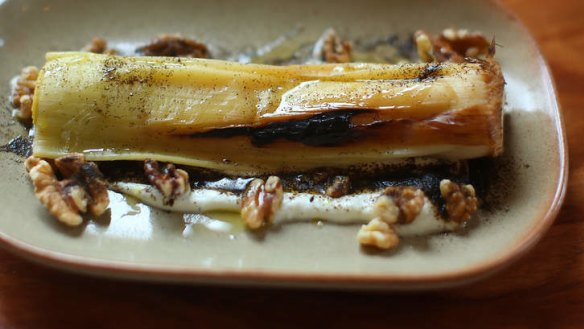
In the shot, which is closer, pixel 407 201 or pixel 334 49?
pixel 407 201

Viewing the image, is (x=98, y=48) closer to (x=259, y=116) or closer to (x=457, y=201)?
(x=259, y=116)

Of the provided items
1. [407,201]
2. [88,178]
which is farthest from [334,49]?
[88,178]

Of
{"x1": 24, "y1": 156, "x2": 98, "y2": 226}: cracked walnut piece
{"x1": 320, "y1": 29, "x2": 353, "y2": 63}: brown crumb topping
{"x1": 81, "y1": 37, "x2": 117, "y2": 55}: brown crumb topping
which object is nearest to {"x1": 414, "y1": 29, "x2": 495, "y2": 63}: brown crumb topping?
{"x1": 320, "y1": 29, "x2": 353, "y2": 63}: brown crumb topping

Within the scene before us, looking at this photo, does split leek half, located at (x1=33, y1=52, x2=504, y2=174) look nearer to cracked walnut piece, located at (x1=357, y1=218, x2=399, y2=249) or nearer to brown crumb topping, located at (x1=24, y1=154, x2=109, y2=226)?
brown crumb topping, located at (x1=24, y1=154, x2=109, y2=226)

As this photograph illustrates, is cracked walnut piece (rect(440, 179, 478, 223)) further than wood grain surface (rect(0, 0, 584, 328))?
Yes

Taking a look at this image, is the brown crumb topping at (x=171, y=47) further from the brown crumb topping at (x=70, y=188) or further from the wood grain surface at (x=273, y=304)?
the wood grain surface at (x=273, y=304)

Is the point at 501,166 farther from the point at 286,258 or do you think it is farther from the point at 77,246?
the point at 77,246
